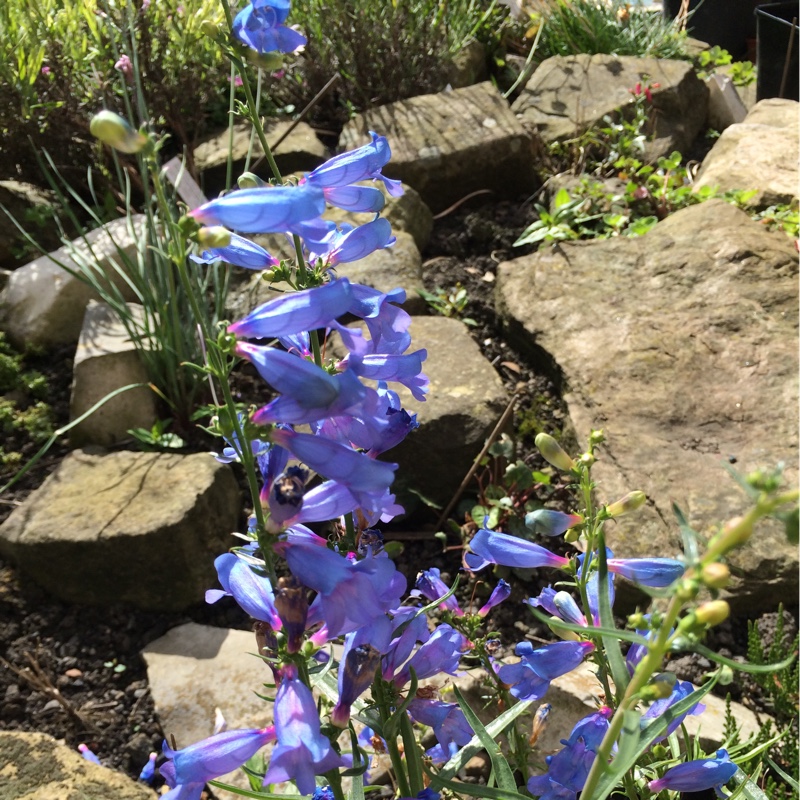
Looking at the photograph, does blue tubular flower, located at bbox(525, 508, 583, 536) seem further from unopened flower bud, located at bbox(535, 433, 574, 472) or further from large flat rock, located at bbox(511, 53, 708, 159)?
large flat rock, located at bbox(511, 53, 708, 159)

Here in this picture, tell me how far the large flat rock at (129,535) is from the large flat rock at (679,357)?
125 centimetres

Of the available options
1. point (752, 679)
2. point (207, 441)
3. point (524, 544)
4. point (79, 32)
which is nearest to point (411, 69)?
point (79, 32)

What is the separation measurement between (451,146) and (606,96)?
131cm

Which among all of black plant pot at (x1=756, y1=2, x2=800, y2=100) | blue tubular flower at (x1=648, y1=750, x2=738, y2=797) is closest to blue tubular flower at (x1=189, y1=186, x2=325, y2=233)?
blue tubular flower at (x1=648, y1=750, x2=738, y2=797)

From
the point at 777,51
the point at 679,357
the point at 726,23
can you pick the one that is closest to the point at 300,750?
the point at 679,357

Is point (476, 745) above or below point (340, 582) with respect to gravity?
below

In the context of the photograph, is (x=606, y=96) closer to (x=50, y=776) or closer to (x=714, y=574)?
(x=50, y=776)

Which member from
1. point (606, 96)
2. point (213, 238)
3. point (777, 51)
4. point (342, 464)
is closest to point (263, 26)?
point (213, 238)

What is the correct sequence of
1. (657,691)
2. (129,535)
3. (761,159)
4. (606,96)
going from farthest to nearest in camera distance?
(606,96) → (761,159) → (129,535) → (657,691)

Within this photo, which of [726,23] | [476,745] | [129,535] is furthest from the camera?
[726,23]

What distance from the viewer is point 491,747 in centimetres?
97

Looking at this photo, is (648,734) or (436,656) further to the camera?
(436,656)

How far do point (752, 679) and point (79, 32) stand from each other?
3984mm

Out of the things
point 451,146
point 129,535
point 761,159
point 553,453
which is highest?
point 553,453
